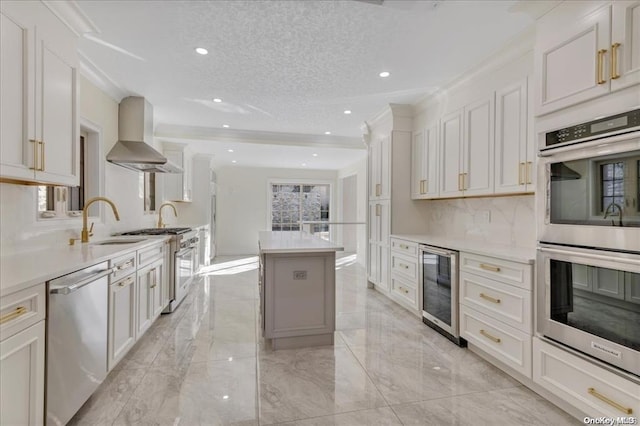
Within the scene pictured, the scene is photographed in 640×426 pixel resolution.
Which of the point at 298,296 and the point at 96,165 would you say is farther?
the point at 96,165

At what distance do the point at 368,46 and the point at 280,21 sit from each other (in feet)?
2.48

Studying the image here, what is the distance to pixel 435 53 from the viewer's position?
8.57ft

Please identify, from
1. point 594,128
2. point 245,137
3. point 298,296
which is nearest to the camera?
point 594,128

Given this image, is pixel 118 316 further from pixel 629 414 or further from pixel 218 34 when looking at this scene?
pixel 629 414

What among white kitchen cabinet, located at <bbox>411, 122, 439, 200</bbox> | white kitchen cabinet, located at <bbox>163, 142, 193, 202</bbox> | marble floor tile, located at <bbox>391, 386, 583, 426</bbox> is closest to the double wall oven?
marble floor tile, located at <bbox>391, 386, 583, 426</bbox>

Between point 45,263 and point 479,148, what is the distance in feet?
11.1

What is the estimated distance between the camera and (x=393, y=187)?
395cm

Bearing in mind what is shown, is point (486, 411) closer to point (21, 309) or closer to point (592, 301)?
point (592, 301)

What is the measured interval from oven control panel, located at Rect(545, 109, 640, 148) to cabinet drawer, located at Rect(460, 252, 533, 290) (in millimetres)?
830

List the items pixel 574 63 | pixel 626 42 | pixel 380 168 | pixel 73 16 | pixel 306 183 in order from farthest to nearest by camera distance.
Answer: pixel 306 183
pixel 380 168
pixel 73 16
pixel 574 63
pixel 626 42

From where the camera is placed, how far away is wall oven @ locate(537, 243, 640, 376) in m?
1.47

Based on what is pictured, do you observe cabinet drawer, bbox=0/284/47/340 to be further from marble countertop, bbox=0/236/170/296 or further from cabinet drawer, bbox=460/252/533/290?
cabinet drawer, bbox=460/252/533/290

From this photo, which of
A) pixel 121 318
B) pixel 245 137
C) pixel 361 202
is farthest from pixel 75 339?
pixel 361 202

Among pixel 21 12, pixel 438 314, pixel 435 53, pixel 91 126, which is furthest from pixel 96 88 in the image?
pixel 438 314
